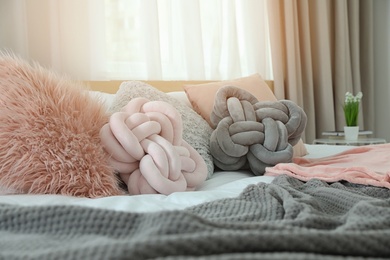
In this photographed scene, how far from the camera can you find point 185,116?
1.42m

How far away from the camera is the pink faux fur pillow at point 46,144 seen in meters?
0.92

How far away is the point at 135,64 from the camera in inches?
80.6

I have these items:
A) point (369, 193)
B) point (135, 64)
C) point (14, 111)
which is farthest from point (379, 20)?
point (14, 111)

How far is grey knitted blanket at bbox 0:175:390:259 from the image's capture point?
40 centimetres

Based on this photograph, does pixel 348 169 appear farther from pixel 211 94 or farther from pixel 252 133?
pixel 211 94

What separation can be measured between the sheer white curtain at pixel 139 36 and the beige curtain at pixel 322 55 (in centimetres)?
18

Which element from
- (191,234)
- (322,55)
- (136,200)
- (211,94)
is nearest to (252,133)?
(211,94)

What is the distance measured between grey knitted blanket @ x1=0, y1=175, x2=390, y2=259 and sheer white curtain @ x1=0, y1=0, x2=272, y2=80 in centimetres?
127

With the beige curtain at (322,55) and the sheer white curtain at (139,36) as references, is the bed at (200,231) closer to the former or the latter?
the sheer white curtain at (139,36)

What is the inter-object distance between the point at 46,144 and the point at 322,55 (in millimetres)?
2272

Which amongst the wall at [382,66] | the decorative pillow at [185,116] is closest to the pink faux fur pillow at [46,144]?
the decorative pillow at [185,116]

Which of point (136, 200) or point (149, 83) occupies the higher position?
point (149, 83)

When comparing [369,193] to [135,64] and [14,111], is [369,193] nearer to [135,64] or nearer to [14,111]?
[14,111]

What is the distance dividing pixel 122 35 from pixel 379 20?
79.0 inches
